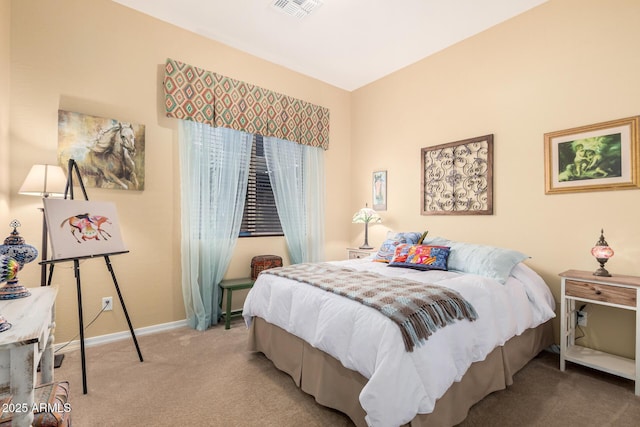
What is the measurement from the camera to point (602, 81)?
2.54 meters

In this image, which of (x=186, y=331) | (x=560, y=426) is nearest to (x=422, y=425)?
(x=560, y=426)

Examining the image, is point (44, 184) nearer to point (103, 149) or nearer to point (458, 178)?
point (103, 149)

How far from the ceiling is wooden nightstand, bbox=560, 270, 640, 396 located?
249 centimetres

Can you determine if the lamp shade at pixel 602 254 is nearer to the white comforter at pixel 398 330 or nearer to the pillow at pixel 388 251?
the white comforter at pixel 398 330

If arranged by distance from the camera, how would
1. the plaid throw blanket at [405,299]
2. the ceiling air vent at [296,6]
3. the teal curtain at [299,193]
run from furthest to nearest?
1. the teal curtain at [299,193]
2. the ceiling air vent at [296,6]
3. the plaid throw blanket at [405,299]

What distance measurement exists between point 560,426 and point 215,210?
3.25m

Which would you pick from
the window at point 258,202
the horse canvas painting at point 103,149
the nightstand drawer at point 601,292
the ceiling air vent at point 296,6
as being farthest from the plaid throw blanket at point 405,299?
the ceiling air vent at point 296,6

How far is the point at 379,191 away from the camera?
4336 mm

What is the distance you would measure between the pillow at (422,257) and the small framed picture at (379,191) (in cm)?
135

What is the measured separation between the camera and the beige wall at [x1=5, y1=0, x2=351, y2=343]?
2.54 meters

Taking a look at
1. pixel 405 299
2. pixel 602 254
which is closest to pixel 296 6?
pixel 405 299

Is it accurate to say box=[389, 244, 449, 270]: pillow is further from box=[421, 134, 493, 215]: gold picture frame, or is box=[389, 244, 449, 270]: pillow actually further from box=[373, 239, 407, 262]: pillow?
box=[421, 134, 493, 215]: gold picture frame

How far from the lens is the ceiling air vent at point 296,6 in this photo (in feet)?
→ 9.32

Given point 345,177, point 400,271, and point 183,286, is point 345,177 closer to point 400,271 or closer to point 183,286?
point 400,271
